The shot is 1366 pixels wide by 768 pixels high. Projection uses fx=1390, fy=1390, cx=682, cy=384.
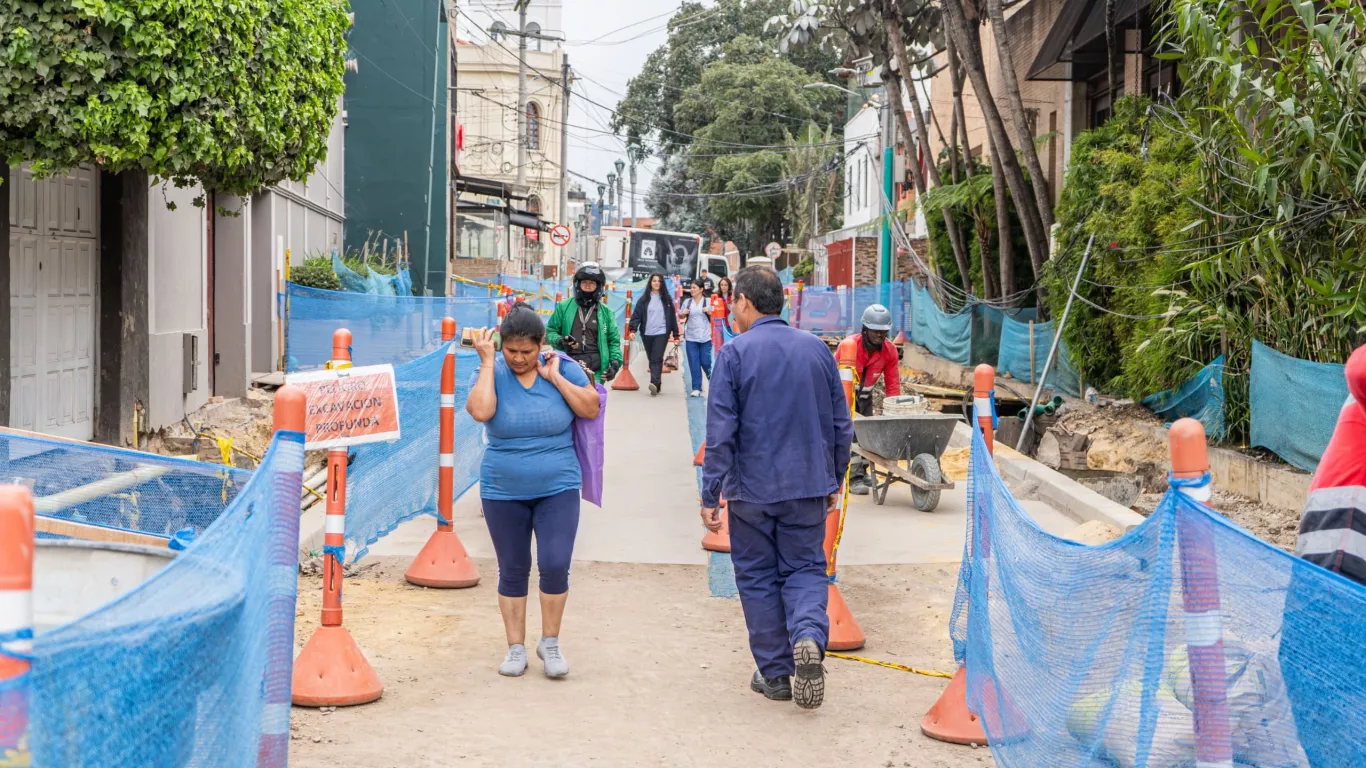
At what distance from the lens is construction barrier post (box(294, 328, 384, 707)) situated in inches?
231

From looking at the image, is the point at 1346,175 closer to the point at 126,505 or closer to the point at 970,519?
the point at 970,519

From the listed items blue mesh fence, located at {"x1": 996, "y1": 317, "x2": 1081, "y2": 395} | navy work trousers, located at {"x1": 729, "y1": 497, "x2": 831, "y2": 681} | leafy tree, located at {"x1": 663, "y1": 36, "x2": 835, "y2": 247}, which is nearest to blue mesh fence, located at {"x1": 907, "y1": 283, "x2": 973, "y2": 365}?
blue mesh fence, located at {"x1": 996, "y1": 317, "x2": 1081, "y2": 395}

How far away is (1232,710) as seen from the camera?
322 cm

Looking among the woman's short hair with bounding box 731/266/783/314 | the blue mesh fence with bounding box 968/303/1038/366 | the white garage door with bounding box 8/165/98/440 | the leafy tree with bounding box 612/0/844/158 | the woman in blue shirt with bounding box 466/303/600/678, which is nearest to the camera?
the woman in blue shirt with bounding box 466/303/600/678

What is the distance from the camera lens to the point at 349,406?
6.32 metres

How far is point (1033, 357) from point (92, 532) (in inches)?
640

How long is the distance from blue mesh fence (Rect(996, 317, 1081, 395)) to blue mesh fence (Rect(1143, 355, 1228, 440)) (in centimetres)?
383

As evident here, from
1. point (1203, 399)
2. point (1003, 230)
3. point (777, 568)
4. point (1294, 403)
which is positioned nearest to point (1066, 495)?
point (1294, 403)

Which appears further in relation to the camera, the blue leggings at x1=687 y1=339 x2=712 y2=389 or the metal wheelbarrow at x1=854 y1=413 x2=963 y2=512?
the blue leggings at x1=687 y1=339 x2=712 y2=389

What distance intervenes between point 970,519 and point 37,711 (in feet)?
13.9

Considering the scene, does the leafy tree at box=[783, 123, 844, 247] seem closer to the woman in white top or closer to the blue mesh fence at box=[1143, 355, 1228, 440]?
the woman in white top

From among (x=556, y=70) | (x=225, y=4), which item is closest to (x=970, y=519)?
(x=225, y=4)

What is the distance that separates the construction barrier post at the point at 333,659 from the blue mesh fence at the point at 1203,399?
8621 millimetres

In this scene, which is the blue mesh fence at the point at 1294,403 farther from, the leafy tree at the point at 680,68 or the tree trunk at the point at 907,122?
the leafy tree at the point at 680,68
